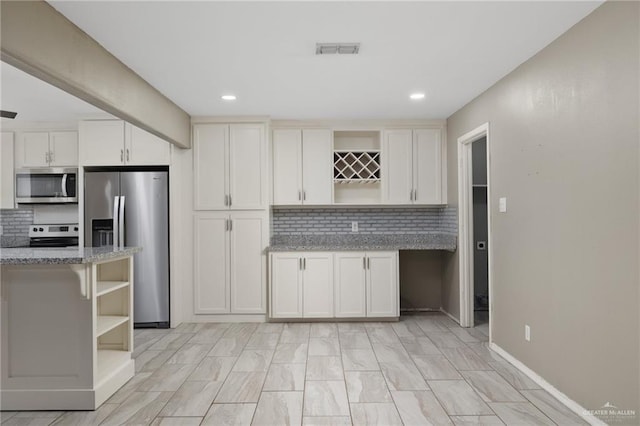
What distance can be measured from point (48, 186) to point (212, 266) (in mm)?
2125

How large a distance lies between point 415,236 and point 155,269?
10.3 feet

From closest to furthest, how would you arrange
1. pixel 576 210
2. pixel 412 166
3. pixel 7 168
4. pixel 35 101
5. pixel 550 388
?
1. pixel 576 210
2. pixel 550 388
3. pixel 35 101
4. pixel 7 168
5. pixel 412 166

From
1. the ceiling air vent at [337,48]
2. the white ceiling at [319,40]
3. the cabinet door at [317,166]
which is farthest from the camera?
the cabinet door at [317,166]

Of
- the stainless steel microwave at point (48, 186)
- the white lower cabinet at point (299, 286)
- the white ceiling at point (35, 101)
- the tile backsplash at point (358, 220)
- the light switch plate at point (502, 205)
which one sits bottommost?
the white lower cabinet at point (299, 286)

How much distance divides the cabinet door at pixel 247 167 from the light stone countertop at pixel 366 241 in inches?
24.4

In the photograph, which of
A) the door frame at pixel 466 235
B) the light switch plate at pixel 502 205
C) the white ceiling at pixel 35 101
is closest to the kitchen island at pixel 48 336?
the white ceiling at pixel 35 101

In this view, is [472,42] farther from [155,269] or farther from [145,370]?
[155,269]

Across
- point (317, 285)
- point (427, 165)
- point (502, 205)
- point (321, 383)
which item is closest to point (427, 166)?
point (427, 165)

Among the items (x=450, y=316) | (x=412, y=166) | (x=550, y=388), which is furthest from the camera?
(x=412, y=166)

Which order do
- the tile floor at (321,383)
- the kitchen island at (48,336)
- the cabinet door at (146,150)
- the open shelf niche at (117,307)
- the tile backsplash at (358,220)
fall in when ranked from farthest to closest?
the tile backsplash at (358,220), the cabinet door at (146,150), the open shelf niche at (117,307), the kitchen island at (48,336), the tile floor at (321,383)

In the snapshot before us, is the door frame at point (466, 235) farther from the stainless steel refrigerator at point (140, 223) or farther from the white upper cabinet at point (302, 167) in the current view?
the stainless steel refrigerator at point (140, 223)

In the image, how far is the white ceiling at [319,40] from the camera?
2312 millimetres

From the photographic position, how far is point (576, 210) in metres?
2.51

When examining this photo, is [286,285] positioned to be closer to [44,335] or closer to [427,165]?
[427,165]
